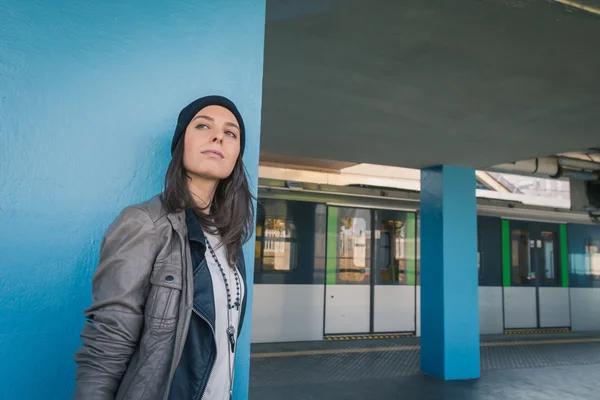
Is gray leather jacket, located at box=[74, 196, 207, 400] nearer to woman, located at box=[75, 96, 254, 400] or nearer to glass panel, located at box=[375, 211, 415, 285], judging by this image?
woman, located at box=[75, 96, 254, 400]

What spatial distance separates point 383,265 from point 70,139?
8290 mm

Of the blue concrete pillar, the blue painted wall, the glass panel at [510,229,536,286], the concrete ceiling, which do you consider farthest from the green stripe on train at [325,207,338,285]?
the blue painted wall

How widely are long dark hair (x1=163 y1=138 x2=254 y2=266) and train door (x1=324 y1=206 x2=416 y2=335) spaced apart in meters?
7.22

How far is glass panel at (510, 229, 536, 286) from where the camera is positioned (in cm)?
1057

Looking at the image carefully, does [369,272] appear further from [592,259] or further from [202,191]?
[202,191]

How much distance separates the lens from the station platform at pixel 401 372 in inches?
231

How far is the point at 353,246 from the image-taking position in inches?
354

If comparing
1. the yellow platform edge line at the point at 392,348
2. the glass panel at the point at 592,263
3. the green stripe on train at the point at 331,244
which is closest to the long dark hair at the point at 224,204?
the yellow platform edge line at the point at 392,348

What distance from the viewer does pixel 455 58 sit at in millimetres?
3459

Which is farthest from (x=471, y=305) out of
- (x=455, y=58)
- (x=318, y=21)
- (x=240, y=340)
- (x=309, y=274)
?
(x=240, y=340)

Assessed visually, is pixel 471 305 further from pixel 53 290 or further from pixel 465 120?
pixel 53 290

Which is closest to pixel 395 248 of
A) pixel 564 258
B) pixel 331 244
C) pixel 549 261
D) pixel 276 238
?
pixel 331 244

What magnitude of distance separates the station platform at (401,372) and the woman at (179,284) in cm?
460

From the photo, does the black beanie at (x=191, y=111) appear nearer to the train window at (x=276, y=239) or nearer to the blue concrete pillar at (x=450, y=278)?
the blue concrete pillar at (x=450, y=278)
